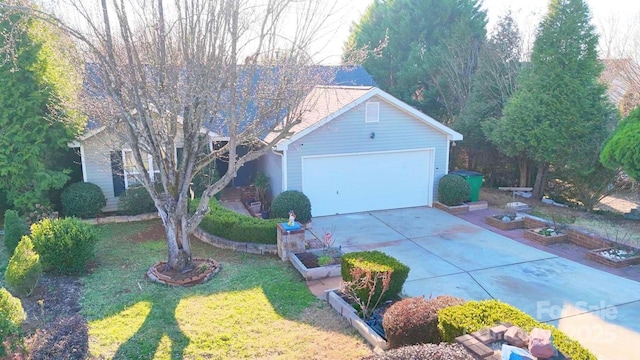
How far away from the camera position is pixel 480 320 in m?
5.59

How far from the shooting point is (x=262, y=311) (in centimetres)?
812

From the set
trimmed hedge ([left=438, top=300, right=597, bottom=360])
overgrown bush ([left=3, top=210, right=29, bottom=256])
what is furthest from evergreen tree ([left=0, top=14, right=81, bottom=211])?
trimmed hedge ([left=438, top=300, right=597, bottom=360])

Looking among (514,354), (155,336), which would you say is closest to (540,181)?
(514,354)

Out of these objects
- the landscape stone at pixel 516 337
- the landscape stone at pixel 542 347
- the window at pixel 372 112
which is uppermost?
the window at pixel 372 112

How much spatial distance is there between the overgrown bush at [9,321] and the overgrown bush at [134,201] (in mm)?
7591

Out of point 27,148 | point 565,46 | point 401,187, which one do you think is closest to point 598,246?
point 401,187

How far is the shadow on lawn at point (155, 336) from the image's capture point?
6707 mm

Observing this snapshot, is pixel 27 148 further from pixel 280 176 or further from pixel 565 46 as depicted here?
pixel 565 46

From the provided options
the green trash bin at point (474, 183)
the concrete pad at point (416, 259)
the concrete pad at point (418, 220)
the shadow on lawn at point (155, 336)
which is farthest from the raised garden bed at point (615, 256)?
the shadow on lawn at point (155, 336)

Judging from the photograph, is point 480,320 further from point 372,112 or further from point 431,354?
point 372,112

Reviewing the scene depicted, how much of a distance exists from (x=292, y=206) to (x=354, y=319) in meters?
6.10

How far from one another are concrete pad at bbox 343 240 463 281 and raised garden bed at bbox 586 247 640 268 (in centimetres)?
342

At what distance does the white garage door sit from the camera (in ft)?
48.0

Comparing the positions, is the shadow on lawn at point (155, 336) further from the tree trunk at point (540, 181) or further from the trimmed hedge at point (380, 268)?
the tree trunk at point (540, 181)
